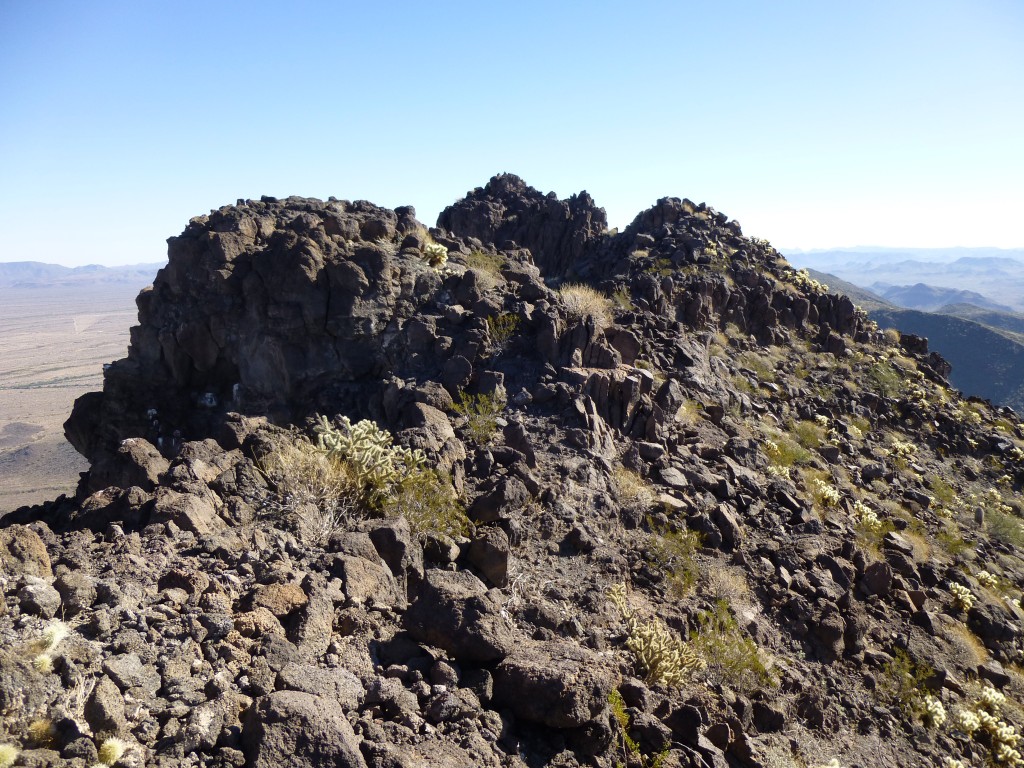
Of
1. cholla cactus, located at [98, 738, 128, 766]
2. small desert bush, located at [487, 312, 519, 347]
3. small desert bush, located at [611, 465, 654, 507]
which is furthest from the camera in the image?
small desert bush, located at [487, 312, 519, 347]

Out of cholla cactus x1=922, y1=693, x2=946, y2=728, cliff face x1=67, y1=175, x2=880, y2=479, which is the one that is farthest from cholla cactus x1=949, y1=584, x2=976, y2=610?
cliff face x1=67, y1=175, x2=880, y2=479

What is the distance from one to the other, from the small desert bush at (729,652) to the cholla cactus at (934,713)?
8.61 feet

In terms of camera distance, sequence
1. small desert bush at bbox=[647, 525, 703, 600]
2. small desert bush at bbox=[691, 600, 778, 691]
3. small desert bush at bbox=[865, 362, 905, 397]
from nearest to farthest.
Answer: small desert bush at bbox=[691, 600, 778, 691], small desert bush at bbox=[647, 525, 703, 600], small desert bush at bbox=[865, 362, 905, 397]

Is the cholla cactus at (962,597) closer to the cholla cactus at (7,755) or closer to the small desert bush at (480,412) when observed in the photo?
the small desert bush at (480,412)

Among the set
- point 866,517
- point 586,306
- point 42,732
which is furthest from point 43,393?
point 42,732

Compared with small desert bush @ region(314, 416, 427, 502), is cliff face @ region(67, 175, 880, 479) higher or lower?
higher

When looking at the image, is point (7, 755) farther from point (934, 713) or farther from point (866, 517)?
point (866, 517)

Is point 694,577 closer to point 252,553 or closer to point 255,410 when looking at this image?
point 252,553

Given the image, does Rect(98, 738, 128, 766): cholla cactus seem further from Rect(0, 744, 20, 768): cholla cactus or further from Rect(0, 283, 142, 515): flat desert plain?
Rect(0, 283, 142, 515): flat desert plain

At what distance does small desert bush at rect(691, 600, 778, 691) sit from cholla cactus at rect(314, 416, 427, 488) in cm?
407

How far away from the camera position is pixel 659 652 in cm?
606

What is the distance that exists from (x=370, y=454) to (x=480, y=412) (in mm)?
2778

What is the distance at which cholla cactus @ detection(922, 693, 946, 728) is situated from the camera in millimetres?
7742

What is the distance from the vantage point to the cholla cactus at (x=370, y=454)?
7.17m
